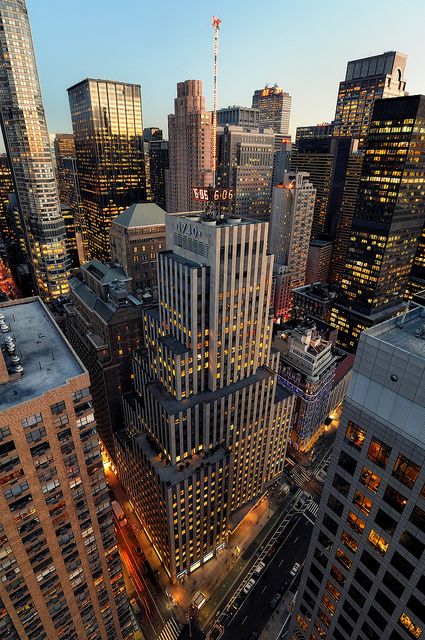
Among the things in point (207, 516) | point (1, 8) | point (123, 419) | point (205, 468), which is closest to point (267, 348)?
point (205, 468)

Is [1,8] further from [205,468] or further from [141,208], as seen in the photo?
[205,468]

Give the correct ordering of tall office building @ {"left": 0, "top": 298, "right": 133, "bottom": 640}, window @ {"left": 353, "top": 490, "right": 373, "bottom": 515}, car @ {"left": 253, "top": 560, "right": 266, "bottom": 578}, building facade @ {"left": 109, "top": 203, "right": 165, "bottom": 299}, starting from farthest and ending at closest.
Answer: building facade @ {"left": 109, "top": 203, "right": 165, "bottom": 299} → car @ {"left": 253, "top": 560, "right": 266, "bottom": 578} → tall office building @ {"left": 0, "top": 298, "right": 133, "bottom": 640} → window @ {"left": 353, "top": 490, "right": 373, "bottom": 515}

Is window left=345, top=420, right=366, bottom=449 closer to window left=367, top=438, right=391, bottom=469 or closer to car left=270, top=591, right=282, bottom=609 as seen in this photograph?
window left=367, top=438, right=391, bottom=469

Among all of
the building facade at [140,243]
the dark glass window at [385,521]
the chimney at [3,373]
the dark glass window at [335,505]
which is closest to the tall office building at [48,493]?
the chimney at [3,373]

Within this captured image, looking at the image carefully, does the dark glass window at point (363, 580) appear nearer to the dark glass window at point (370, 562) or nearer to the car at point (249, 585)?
the dark glass window at point (370, 562)

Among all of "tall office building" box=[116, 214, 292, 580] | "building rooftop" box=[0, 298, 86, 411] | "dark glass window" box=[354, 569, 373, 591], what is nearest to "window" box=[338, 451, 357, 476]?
"dark glass window" box=[354, 569, 373, 591]

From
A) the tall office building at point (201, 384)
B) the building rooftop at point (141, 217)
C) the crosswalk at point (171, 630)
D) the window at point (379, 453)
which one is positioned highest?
the building rooftop at point (141, 217)
